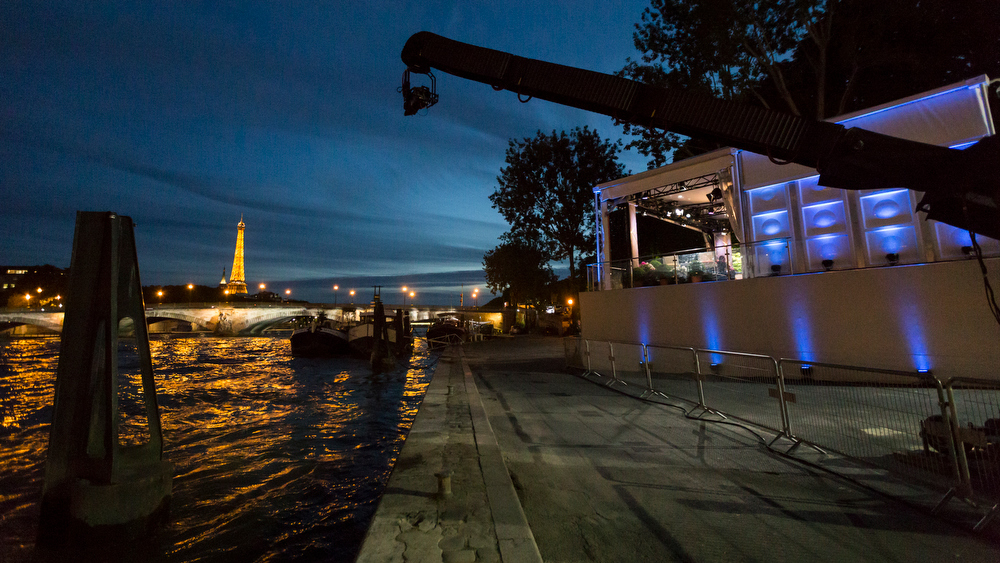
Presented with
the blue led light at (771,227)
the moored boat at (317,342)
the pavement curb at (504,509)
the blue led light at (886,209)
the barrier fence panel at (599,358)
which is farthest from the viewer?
the moored boat at (317,342)

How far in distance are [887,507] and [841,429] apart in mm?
1428

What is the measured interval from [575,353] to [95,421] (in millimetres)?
13035

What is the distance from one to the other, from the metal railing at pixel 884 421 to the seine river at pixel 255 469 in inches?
212

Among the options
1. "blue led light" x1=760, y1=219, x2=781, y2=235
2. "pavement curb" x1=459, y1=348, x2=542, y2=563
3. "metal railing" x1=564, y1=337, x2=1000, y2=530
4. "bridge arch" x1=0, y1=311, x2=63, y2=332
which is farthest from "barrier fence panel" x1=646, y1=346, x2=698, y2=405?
"bridge arch" x1=0, y1=311, x2=63, y2=332

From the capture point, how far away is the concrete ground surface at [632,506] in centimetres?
313

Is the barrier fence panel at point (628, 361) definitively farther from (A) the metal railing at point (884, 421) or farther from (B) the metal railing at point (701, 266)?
(A) the metal railing at point (884, 421)

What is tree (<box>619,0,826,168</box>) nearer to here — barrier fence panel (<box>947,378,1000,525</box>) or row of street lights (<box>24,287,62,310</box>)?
barrier fence panel (<box>947,378,1000,525</box>)

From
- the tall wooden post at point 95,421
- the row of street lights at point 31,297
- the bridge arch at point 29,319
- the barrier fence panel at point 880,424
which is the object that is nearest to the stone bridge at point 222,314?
the bridge arch at point 29,319

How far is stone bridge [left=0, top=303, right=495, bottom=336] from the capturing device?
62.8m

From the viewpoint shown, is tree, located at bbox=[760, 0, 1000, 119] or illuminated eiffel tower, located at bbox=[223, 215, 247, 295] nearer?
tree, located at bbox=[760, 0, 1000, 119]

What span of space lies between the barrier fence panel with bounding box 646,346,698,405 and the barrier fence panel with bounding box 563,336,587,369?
7.61 feet

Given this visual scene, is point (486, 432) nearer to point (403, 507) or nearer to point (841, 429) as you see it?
point (403, 507)

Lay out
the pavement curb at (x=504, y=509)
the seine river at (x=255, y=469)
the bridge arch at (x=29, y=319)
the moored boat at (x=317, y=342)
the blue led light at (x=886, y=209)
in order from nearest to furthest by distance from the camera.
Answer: the pavement curb at (x=504, y=509) → the seine river at (x=255, y=469) → the blue led light at (x=886, y=209) → the moored boat at (x=317, y=342) → the bridge arch at (x=29, y=319)

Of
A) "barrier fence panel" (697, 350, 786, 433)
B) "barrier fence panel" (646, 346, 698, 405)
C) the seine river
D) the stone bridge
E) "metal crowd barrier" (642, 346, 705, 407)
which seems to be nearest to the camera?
the seine river
